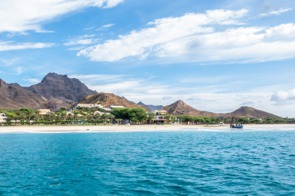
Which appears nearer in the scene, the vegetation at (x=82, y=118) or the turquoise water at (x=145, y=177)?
the turquoise water at (x=145, y=177)

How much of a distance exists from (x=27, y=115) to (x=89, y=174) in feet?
386

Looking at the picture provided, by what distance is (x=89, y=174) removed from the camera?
25578 mm

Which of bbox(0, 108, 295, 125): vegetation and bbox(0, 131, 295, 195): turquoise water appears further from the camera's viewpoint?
bbox(0, 108, 295, 125): vegetation

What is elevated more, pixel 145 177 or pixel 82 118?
pixel 82 118

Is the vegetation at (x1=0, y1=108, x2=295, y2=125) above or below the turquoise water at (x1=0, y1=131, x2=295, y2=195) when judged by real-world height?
above

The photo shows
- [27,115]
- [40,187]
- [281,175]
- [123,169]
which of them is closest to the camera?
[40,187]

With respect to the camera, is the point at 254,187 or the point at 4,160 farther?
the point at 4,160

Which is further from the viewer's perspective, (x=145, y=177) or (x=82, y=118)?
(x=82, y=118)

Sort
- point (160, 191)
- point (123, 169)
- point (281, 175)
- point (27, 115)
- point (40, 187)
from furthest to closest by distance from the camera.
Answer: point (27, 115), point (123, 169), point (281, 175), point (40, 187), point (160, 191)

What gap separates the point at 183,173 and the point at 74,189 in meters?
8.83

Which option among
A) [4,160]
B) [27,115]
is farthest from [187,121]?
[4,160]

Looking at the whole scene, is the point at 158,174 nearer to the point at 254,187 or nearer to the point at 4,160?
the point at 254,187

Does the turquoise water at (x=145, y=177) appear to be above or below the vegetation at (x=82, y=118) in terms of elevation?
below

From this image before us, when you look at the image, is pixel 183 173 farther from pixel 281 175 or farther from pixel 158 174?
pixel 281 175
